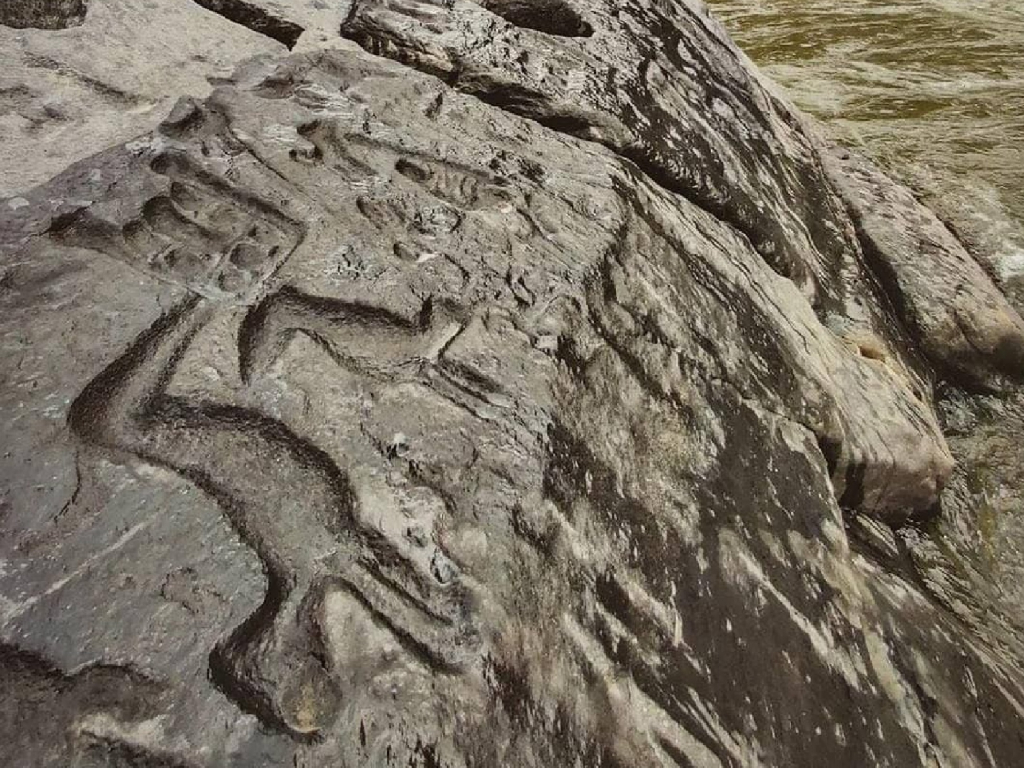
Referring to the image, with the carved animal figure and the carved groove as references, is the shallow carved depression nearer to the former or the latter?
the carved groove

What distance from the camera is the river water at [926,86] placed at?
12.3 feet

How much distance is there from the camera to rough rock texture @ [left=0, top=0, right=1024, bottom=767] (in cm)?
95

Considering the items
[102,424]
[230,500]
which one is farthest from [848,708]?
[102,424]

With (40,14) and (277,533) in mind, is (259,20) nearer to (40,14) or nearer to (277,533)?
(40,14)

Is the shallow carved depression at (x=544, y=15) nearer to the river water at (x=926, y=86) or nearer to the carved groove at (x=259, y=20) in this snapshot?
the carved groove at (x=259, y=20)

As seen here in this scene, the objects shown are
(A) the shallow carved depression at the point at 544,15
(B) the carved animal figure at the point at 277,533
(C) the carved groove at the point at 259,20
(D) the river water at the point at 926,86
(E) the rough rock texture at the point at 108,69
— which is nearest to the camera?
(B) the carved animal figure at the point at 277,533

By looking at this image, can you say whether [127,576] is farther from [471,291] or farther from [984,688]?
[984,688]

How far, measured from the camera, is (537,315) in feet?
4.76

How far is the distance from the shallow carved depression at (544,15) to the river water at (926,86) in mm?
2192

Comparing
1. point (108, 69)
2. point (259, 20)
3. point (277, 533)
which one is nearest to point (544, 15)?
point (259, 20)

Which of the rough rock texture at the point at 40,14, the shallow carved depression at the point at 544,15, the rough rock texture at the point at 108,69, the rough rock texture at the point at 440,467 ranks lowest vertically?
the rough rock texture at the point at 440,467

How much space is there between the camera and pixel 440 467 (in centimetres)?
116

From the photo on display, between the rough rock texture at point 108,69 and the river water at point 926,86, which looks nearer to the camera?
the rough rock texture at point 108,69

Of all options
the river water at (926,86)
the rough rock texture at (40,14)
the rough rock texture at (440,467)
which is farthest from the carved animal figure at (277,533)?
the river water at (926,86)
